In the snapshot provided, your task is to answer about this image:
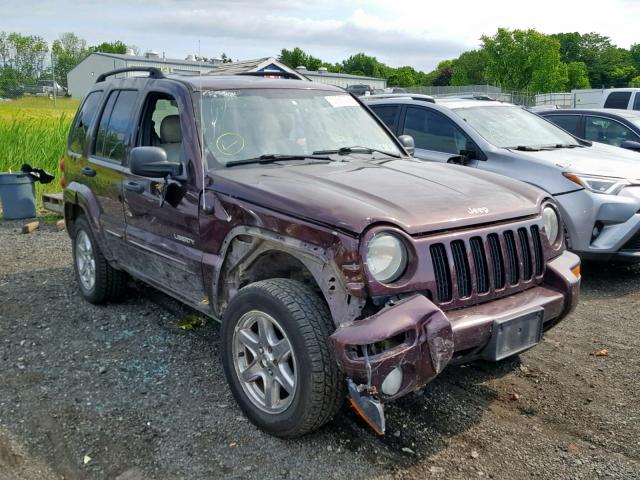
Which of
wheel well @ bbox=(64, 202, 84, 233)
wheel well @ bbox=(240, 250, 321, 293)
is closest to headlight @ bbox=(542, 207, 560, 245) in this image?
wheel well @ bbox=(240, 250, 321, 293)

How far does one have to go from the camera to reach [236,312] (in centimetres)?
346

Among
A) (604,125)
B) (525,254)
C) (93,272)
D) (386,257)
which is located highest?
(604,125)

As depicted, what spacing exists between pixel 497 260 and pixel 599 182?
339 cm

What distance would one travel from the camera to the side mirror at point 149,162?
393 cm

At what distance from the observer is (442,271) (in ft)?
10.4

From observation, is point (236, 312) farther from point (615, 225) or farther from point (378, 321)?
point (615, 225)

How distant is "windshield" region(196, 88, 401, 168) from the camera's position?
4141mm

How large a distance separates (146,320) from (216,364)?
1.18 m

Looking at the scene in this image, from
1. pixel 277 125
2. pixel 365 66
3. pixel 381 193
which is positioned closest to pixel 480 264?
pixel 381 193

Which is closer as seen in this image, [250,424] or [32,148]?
[250,424]

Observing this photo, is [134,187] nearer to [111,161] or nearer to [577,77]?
[111,161]

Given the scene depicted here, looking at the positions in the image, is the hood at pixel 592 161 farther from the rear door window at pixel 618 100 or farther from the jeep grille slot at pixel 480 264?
the rear door window at pixel 618 100

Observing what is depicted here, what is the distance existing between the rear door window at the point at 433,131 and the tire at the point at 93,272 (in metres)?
3.92

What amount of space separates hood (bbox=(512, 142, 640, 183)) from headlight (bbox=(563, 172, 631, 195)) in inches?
3.2
